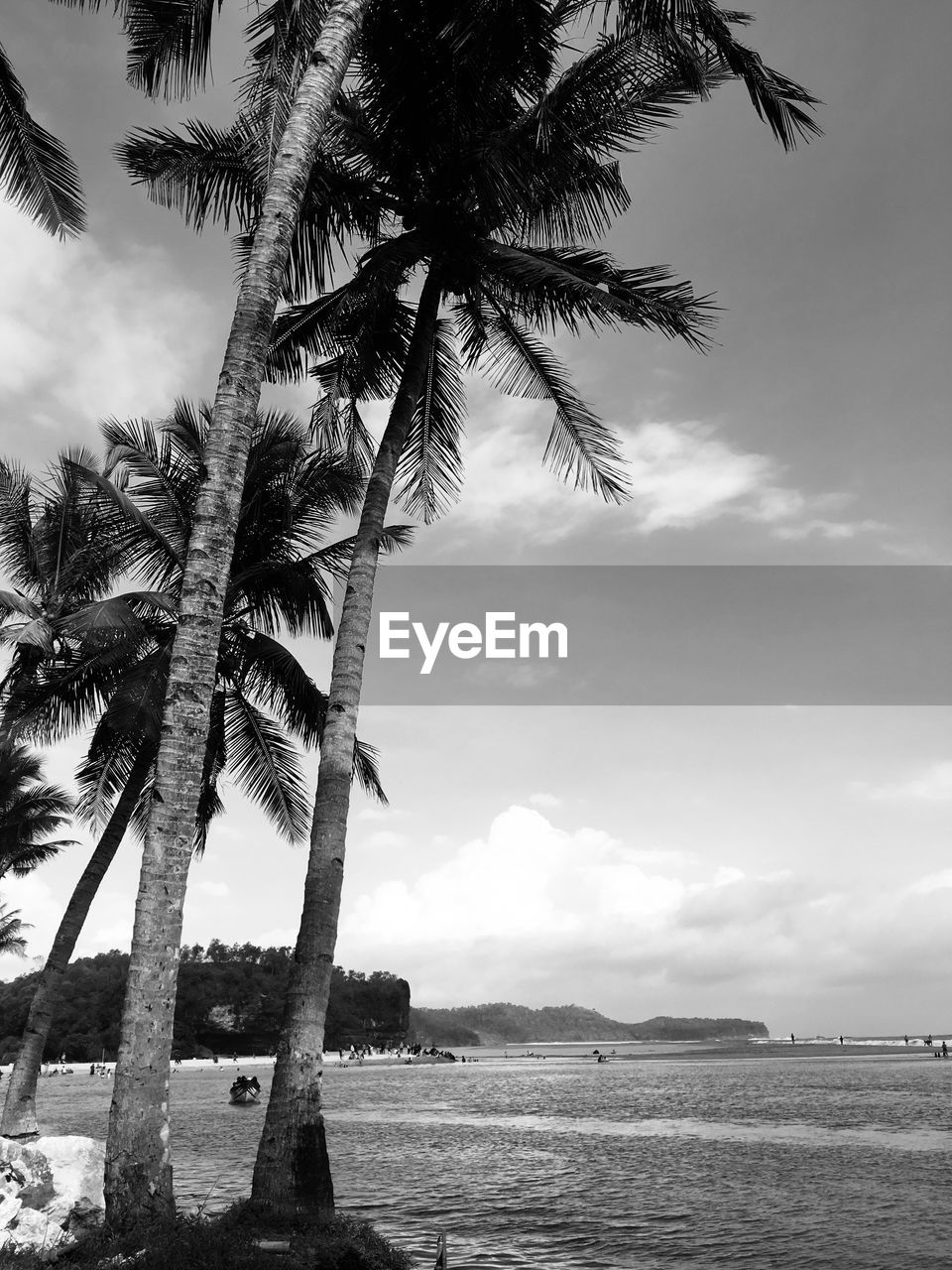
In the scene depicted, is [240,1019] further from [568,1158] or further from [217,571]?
[217,571]

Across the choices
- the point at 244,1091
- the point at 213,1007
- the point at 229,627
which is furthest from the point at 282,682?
the point at 213,1007

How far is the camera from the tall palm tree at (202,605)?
7.14 m

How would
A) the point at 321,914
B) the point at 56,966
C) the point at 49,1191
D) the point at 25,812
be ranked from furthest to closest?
the point at 25,812 → the point at 56,966 → the point at 49,1191 → the point at 321,914

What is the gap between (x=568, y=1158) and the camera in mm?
27375

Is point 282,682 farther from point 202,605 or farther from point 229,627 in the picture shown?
point 202,605

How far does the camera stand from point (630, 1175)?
23922mm

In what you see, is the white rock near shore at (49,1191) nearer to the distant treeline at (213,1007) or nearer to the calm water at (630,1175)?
the calm water at (630,1175)

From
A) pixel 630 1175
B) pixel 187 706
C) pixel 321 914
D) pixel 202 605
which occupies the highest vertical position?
Result: pixel 202 605

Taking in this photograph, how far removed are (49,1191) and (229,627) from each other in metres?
10.1

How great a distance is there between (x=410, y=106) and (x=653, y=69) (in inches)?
133

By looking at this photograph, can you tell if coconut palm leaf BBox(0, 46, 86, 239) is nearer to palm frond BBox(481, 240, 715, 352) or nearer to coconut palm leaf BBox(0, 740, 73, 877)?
palm frond BBox(481, 240, 715, 352)

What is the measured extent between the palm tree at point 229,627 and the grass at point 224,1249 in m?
10.0

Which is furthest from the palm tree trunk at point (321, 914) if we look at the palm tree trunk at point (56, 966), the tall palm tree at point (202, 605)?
the palm tree trunk at point (56, 966)

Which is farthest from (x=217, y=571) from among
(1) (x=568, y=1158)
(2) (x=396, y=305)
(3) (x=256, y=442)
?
(1) (x=568, y=1158)
